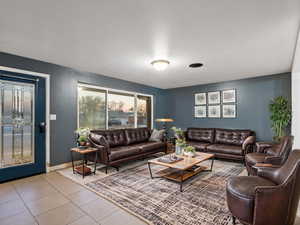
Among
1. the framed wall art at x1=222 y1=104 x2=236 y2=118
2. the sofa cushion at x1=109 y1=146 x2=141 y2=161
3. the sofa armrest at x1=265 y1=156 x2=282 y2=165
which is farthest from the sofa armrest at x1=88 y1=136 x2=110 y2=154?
the framed wall art at x1=222 y1=104 x2=236 y2=118

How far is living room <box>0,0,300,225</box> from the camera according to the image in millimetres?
1878

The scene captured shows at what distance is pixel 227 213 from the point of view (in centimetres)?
206

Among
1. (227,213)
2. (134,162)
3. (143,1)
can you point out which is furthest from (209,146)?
(143,1)

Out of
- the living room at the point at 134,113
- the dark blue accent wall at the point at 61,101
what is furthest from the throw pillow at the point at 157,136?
the dark blue accent wall at the point at 61,101

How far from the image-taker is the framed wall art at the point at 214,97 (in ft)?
18.4

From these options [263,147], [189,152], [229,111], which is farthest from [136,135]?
[263,147]

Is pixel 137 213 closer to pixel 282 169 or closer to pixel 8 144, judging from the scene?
pixel 282 169

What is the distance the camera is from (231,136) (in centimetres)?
491

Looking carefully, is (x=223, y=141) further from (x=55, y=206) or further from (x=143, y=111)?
(x=55, y=206)

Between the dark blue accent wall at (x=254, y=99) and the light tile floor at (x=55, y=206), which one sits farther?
the dark blue accent wall at (x=254, y=99)

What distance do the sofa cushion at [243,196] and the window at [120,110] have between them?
400cm

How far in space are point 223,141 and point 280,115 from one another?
1.63 metres

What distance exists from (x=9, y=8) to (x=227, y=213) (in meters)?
3.68

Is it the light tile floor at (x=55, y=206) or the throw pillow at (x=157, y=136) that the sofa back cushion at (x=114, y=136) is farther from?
the light tile floor at (x=55, y=206)
